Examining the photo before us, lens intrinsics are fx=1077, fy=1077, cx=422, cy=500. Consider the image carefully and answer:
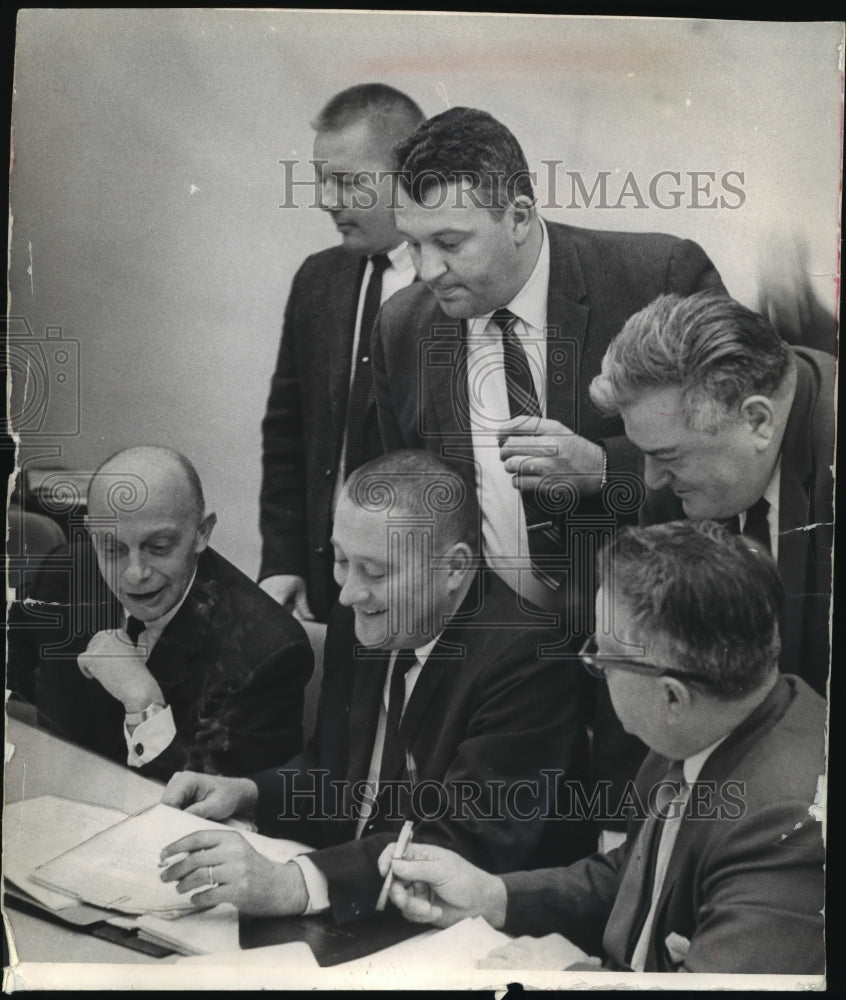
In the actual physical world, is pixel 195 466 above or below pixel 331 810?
above

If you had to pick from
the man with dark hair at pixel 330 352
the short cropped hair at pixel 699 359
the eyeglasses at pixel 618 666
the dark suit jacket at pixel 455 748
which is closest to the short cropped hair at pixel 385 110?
the man with dark hair at pixel 330 352

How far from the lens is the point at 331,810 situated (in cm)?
304

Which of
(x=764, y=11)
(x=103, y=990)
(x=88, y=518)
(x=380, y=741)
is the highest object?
(x=764, y=11)

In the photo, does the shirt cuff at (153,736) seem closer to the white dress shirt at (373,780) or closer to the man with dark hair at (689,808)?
the white dress shirt at (373,780)

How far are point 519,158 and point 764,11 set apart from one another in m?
0.87

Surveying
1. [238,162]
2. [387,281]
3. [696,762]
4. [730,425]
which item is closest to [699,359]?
[730,425]

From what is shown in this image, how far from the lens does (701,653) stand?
294 centimetres

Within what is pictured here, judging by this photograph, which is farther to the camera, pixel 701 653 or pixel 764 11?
pixel 764 11

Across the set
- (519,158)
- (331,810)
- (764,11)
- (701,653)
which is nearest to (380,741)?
(331,810)

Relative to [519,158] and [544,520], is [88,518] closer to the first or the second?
[544,520]

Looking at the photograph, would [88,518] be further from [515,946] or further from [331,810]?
[515,946]

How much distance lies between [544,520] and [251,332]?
99 centimetres

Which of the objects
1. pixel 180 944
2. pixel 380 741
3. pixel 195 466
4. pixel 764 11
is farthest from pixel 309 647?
pixel 764 11

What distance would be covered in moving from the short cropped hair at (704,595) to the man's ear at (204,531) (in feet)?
3.61
